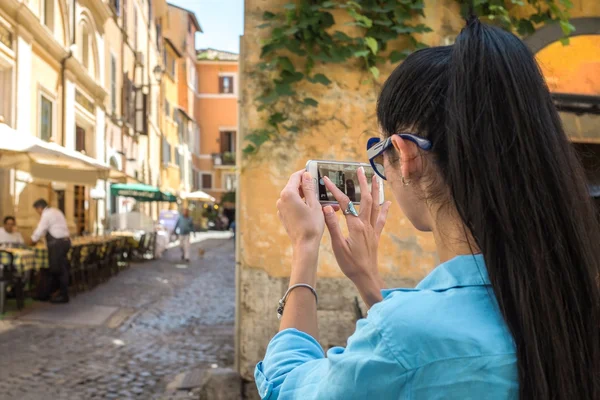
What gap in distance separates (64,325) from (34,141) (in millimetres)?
2204

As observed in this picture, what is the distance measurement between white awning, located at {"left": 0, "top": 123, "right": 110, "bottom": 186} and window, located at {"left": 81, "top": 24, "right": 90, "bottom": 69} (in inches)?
107

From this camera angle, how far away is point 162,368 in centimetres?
541

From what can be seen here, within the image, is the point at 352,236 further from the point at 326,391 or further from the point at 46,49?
the point at 46,49

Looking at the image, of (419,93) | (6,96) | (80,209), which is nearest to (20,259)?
(6,96)

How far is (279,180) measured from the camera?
12.4 ft

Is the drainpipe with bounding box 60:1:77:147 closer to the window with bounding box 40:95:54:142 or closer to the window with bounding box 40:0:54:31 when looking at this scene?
the window with bounding box 40:95:54:142

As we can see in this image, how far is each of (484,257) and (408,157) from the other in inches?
8.3

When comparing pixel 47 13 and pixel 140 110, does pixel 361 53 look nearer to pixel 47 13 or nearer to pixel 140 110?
pixel 47 13

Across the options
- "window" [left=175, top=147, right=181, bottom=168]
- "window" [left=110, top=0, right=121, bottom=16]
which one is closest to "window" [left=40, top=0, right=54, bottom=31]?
"window" [left=110, top=0, right=121, bottom=16]

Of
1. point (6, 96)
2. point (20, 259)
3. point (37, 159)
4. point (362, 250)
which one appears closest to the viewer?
point (362, 250)

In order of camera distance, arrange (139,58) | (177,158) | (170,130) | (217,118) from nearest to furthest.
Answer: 1. (139,58)
2. (170,130)
3. (177,158)
4. (217,118)

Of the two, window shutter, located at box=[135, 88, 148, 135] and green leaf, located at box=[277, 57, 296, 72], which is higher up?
window shutter, located at box=[135, 88, 148, 135]

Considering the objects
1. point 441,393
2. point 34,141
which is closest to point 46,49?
point 34,141

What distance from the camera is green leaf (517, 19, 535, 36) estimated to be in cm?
382
